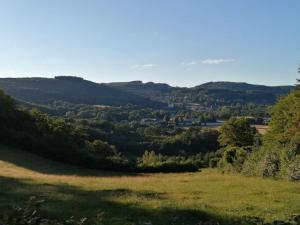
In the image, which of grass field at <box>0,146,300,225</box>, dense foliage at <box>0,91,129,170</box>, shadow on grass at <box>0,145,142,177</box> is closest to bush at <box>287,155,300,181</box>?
grass field at <box>0,146,300,225</box>

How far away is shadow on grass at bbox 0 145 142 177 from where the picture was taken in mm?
51528

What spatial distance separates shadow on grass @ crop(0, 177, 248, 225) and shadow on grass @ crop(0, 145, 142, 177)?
2578cm

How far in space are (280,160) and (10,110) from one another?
47655 millimetres

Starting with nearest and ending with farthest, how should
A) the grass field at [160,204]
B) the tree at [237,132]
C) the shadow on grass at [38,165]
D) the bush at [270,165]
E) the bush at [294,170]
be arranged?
the grass field at [160,204] → the bush at [294,170] → the bush at [270,165] → the shadow on grass at [38,165] → the tree at [237,132]

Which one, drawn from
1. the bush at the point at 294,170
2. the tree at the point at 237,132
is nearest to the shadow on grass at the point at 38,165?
the bush at the point at 294,170

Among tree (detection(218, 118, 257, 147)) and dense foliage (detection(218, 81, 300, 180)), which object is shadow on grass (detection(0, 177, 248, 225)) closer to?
dense foliage (detection(218, 81, 300, 180))

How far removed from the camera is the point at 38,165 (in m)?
54.9

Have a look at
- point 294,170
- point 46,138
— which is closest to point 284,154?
point 294,170

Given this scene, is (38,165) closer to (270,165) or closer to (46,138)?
(46,138)

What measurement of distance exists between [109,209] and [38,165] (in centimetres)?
3690

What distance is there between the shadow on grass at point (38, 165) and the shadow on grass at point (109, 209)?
25.8 meters

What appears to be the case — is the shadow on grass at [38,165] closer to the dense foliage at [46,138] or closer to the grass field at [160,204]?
the dense foliage at [46,138]

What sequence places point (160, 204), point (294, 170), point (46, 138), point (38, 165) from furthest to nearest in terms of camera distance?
point (46, 138) < point (38, 165) < point (294, 170) < point (160, 204)

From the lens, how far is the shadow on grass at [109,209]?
58.1 ft
